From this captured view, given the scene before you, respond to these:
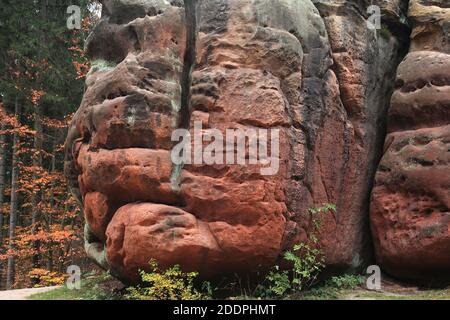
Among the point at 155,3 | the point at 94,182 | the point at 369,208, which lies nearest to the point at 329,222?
the point at 369,208

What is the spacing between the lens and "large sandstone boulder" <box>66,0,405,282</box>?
7215 mm

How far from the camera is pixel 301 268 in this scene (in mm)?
7809

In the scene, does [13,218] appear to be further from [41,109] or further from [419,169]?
[419,169]

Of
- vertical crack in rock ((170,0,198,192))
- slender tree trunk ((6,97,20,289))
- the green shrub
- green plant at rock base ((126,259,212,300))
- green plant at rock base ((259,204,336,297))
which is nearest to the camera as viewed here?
green plant at rock base ((126,259,212,300))

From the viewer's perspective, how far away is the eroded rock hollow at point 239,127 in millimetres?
7230

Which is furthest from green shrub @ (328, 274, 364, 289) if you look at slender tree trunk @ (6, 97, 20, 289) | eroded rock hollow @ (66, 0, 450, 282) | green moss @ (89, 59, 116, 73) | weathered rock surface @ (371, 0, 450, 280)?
slender tree trunk @ (6, 97, 20, 289)

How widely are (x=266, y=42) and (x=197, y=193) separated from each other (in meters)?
2.75

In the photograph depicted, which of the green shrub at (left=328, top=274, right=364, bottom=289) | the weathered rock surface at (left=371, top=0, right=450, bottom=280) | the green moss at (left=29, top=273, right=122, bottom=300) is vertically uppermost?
the weathered rock surface at (left=371, top=0, right=450, bottom=280)

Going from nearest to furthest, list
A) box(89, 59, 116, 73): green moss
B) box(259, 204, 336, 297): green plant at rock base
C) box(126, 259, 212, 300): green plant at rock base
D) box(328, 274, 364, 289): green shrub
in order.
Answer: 1. box(126, 259, 212, 300): green plant at rock base
2. box(259, 204, 336, 297): green plant at rock base
3. box(328, 274, 364, 289): green shrub
4. box(89, 59, 116, 73): green moss

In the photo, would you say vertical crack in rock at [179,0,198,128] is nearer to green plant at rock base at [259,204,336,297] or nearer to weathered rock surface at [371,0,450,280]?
green plant at rock base at [259,204,336,297]

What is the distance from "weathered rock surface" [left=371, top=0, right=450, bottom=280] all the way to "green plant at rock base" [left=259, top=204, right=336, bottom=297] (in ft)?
4.37

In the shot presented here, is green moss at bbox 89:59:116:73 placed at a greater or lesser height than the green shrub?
greater

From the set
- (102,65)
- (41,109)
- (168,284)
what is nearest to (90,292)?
(168,284)

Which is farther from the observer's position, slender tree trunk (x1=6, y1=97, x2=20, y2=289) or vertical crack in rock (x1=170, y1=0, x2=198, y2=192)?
slender tree trunk (x1=6, y1=97, x2=20, y2=289)
